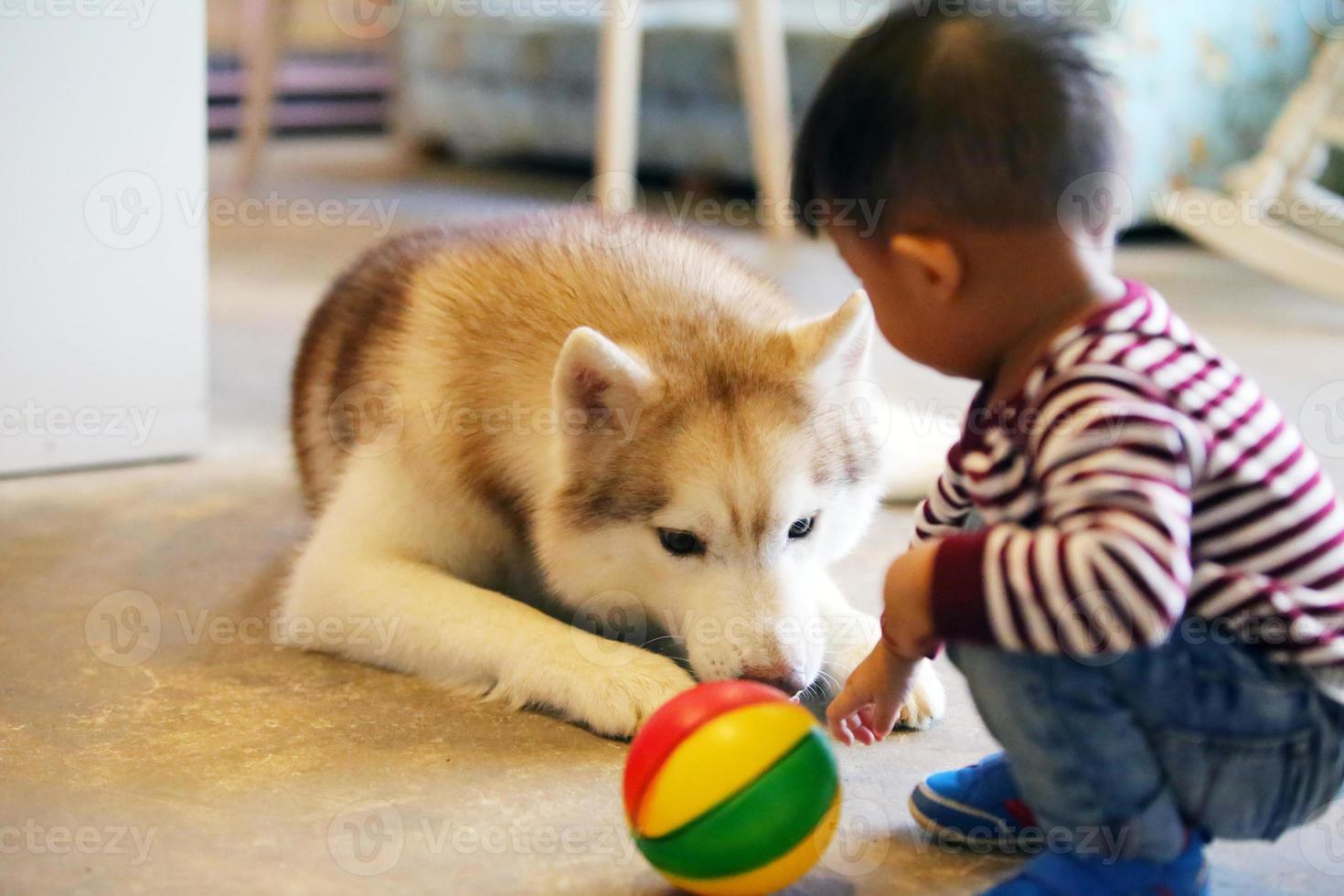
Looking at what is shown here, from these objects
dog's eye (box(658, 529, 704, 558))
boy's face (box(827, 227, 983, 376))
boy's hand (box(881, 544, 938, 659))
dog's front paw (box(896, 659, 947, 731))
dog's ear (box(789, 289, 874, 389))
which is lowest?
dog's front paw (box(896, 659, 947, 731))

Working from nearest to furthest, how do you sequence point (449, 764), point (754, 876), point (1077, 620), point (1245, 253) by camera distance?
point (1077, 620)
point (754, 876)
point (449, 764)
point (1245, 253)

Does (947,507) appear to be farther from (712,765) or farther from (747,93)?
(747,93)

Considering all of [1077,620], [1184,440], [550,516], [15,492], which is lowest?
[15,492]

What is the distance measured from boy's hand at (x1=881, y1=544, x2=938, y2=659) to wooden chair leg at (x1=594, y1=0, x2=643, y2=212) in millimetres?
3372

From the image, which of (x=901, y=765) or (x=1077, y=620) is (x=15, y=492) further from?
(x=1077, y=620)

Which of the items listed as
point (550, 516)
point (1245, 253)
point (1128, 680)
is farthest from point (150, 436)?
point (1245, 253)

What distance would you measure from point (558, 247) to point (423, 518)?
1.51 ft

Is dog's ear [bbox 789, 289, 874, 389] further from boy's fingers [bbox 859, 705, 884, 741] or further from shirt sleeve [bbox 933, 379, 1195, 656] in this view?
shirt sleeve [bbox 933, 379, 1195, 656]

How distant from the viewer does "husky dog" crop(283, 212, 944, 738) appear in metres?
1.76

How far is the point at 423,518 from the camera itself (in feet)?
6.77

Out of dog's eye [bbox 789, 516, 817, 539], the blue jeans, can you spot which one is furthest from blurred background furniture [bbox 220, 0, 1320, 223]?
the blue jeans

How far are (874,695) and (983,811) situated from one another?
20 centimetres

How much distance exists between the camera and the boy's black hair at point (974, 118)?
4.15ft

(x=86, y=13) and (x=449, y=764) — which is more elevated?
(x=86, y=13)
